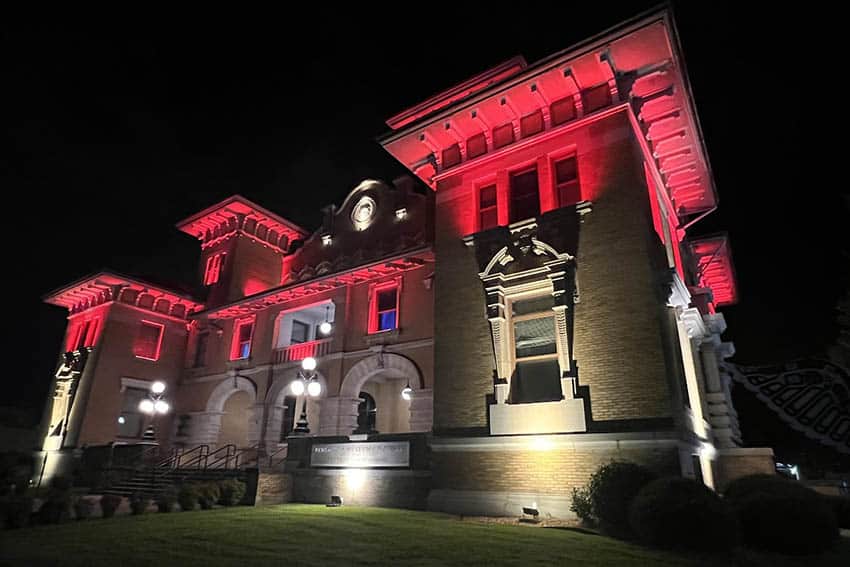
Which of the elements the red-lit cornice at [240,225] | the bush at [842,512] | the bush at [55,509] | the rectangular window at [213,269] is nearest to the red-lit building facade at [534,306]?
the bush at [842,512]

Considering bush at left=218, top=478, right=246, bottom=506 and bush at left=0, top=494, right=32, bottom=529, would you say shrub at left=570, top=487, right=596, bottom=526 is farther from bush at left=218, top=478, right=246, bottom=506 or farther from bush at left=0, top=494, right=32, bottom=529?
bush at left=0, top=494, right=32, bottom=529

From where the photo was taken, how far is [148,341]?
86.8 feet

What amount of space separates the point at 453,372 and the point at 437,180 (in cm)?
643

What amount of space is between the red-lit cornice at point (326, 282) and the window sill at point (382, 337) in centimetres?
244

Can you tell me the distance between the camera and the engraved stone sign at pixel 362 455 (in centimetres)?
1388

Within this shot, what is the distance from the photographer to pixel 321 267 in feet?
84.1

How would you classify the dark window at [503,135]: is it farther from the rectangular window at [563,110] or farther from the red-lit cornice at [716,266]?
the red-lit cornice at [716,266]

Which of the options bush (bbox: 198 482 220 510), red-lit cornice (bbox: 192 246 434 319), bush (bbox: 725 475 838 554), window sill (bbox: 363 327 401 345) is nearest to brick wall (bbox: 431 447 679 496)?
bush (bbox: 725 475 838 554)

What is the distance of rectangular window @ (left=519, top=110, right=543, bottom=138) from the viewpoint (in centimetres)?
1494

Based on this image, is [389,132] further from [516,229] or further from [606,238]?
[606,238]

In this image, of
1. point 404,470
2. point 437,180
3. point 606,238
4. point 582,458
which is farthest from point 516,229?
point 404,470

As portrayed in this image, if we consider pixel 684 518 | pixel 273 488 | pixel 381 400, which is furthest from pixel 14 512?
pixel 381 400

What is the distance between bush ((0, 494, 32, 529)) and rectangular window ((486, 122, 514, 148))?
47.9 feet

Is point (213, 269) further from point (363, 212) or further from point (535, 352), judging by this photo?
point (535, 352)
